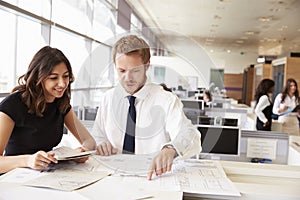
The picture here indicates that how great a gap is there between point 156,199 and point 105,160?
1.06 ft

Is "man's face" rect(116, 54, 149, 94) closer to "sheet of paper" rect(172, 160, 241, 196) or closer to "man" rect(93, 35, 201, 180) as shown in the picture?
"man" rect(93, 35, 201, 180)

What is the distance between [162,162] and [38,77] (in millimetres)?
556

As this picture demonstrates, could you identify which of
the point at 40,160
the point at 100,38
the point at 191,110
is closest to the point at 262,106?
the point at 191,110

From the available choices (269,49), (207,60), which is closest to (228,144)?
(207,60)

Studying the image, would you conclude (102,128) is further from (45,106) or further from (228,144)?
(228,144)

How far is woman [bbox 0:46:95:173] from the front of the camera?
1113 millimetres

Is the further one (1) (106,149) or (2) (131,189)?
(1) (106,149)

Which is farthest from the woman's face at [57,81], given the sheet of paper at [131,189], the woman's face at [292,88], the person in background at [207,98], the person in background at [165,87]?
the woman's face at [292,88]

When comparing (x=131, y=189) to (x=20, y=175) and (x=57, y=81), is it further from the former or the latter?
(x=57, y=81)

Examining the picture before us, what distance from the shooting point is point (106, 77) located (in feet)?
4.11

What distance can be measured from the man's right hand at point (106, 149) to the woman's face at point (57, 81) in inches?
10.6

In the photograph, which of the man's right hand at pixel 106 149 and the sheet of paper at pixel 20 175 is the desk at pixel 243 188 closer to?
the sheet of paper at pixel 20 175

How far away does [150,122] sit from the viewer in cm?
108

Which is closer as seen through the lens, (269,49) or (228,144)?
(228,144)
